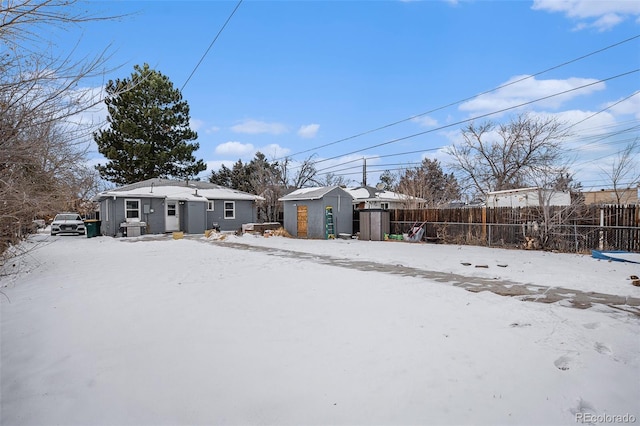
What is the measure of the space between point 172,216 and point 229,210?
3.58 metres

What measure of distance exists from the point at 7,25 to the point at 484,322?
5384 millimetres

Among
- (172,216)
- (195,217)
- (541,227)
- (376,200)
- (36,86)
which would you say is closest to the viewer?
(36,86)

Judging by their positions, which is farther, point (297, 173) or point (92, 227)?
point (297, 173)

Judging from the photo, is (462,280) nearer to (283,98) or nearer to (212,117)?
(212,117)

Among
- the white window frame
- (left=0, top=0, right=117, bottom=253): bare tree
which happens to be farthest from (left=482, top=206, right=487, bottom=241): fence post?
the white window frame

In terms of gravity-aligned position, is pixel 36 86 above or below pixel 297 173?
below

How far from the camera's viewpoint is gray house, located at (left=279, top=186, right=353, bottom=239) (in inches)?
687

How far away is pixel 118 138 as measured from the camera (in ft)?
84.5

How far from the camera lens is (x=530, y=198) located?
1360 centimetres

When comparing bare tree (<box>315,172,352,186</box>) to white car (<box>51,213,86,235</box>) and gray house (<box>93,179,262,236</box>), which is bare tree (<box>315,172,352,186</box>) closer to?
gray house (<box>93,179,262,236</box>)

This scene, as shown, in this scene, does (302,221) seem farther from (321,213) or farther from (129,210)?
(129,210)

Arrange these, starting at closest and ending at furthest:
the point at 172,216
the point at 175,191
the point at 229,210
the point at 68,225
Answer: the point at 68,225 < the point at 172,216 < the point at 175,191 < the point at 229,210

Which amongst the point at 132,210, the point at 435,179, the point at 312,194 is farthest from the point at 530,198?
the point at 435,179

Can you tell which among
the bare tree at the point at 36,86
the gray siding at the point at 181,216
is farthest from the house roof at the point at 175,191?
the bare tree at the point at 36,86
